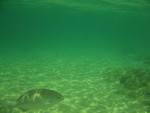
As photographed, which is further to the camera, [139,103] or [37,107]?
[139,103]

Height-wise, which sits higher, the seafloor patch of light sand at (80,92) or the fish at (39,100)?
the fish at (39,100)

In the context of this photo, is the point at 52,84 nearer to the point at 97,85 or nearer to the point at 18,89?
the point at 18,89

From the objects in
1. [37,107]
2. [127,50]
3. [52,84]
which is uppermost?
[37,107]

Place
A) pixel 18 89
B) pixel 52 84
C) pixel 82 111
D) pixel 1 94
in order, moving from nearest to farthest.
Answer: pixel 82 111 → pixel 1 94 → pixel 18 89 → pixel 52 84

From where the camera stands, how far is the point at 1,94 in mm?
9266

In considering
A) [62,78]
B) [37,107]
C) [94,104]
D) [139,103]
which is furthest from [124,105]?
[62,78]

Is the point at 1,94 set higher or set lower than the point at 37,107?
lower

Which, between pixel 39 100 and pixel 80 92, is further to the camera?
pixel 80 92

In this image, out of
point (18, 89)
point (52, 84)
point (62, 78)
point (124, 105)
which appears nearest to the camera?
point (124, 105)

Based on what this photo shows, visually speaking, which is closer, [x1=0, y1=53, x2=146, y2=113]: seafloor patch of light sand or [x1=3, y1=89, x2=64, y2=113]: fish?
[x1=3, y1=89, x2=64, y2=113]: fish

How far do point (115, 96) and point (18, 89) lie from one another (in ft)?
20.9

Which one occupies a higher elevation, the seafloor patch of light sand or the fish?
A: the fish

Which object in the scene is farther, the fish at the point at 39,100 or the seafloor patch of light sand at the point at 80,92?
the seafloor patch of light sand at the point at 80,92

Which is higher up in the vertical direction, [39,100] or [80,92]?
[39,100]
